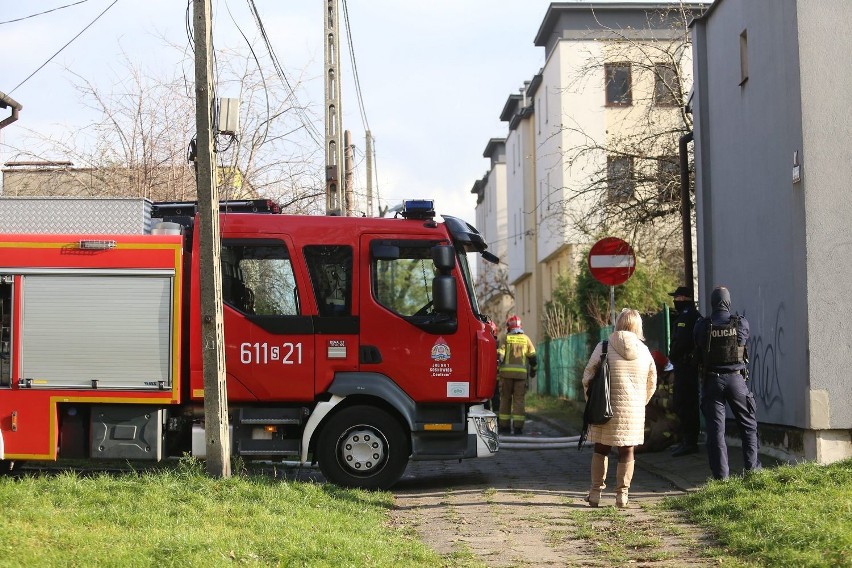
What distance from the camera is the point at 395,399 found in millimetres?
12070

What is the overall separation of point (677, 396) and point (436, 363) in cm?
409

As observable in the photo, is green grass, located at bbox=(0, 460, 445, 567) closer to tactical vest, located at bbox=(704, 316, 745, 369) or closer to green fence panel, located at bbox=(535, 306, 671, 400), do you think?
tactical vest, located at bbox=(704, 316, 745, 369)

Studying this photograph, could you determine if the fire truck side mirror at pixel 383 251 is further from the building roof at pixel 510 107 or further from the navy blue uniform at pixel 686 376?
the building roof at pixel 510 107

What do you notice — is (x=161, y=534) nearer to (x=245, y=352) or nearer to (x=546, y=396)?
(x=245, y=352)

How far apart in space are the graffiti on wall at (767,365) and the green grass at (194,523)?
14.8 ft

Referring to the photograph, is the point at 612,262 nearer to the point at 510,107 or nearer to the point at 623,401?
the point at 623,401

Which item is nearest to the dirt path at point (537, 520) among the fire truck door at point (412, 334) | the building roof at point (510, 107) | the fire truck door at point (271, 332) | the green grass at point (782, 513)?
the green grass at point (782, 513)

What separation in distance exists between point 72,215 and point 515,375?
956 centimetres

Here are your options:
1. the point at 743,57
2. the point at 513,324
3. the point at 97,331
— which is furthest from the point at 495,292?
the point at 97,331

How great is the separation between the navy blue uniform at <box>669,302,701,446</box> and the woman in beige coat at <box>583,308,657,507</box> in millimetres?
3721

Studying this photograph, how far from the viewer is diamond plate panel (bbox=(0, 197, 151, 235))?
1246cm

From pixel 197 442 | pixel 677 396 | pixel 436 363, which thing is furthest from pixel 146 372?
pixel 677 396

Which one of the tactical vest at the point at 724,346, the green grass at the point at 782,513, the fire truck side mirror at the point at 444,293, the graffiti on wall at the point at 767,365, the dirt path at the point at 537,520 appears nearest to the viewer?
the green grass at the point at 782,513

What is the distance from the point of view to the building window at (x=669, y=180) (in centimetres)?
2212
